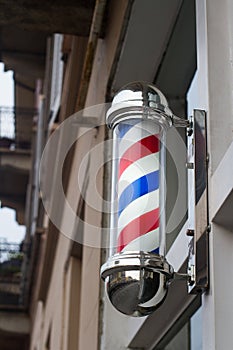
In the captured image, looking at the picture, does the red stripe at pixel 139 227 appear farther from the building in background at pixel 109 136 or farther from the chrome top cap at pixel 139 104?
the chrome top cap at pixel 139 104

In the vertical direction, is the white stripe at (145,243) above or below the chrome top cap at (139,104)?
below

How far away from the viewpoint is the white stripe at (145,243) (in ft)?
6.42

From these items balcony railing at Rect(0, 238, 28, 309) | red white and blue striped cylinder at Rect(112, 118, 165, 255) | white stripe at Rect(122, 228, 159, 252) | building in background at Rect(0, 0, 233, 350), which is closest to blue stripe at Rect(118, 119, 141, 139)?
red white and blue striped cylinder at Rect(112, 118, 165, 255)

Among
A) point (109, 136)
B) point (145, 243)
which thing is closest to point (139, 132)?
point (145, 243)

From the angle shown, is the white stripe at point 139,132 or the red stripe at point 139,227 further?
the white stripe at point 139,132

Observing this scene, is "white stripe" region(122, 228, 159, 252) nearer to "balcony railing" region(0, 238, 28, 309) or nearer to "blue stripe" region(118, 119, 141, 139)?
"blue stripe" region(118, 119, 141, 139)

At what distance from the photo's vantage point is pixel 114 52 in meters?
3.78

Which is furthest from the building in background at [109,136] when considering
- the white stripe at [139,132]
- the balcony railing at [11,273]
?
the balcony railing at [11,273]

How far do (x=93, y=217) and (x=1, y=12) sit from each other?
1.13m

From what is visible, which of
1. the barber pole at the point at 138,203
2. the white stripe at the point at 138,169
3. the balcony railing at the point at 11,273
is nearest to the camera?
the barber pole at the point at 138,203

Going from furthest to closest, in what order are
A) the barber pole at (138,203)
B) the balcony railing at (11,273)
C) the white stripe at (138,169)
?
the balcony railing at (11,273) → the white stripe at (138,169) → the barber pole at (138,203)

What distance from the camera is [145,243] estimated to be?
196cm

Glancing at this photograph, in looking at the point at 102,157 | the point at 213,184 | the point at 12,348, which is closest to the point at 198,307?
the point at 102,157

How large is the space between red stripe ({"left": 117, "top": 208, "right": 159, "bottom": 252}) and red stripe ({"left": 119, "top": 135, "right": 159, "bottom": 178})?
141mm
